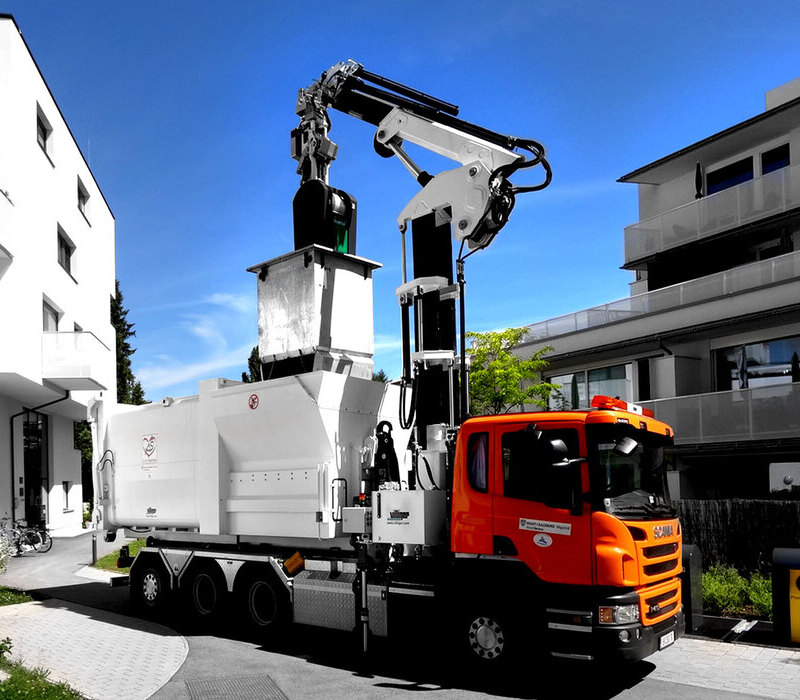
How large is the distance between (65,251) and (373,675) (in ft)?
81.6

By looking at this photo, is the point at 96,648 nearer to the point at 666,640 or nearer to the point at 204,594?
the point at 204,594

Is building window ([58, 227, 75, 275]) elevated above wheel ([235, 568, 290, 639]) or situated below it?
above

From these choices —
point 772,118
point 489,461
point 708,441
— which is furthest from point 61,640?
point 772,118

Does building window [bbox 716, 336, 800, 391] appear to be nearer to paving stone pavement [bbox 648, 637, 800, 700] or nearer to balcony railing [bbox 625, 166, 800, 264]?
balcony railing [bbox 625, 166, 800, 264]

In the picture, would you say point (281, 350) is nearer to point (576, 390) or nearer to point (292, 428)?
point (292, 428)

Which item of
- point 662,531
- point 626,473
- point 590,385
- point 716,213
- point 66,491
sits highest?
point 716,213

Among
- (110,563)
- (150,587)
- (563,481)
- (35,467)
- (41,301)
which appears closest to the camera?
(563,481)

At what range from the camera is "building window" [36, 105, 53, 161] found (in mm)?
25625

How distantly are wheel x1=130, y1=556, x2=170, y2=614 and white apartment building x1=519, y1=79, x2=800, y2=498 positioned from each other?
14326mm

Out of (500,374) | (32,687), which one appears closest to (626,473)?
(32,687)

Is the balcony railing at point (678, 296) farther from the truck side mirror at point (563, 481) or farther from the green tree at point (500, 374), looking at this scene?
the truck side mirror at point (563, 481)

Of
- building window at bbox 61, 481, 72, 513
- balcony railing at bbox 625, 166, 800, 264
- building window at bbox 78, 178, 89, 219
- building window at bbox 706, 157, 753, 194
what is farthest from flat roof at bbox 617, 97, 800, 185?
building window at bbox 61, 481, 72, 513

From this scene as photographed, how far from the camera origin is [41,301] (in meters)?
23.1

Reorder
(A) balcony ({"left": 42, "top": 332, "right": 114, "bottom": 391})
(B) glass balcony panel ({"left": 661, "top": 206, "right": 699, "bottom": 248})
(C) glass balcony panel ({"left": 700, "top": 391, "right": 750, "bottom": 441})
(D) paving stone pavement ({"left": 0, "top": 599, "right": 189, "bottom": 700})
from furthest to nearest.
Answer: (B) glass balcony panel ({"left": 661, "top": 206, "right": 699, "bottom": 248})
(A) balcony ({"left": 42, "top": 332, "right": 114, "bottom": 391})
(C) glass balcony panel ({"left": 700, "top": 391, "right": 750, "bottom": 441})
(D) paving stone pavement ({"left": 0, "top": 599, "right": 189, "bottom": 700})
